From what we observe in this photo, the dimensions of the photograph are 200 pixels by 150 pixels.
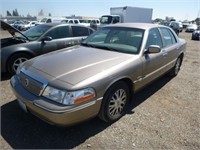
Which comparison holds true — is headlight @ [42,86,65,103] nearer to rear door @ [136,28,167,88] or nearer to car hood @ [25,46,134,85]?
car hood @ [25,46,134,85]

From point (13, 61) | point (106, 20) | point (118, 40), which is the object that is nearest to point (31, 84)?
point (118, 40)

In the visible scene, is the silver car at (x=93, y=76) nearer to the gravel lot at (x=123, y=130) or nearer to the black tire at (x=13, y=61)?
the gravel lot at (x=123, y=130)

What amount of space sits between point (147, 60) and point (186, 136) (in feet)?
4.82

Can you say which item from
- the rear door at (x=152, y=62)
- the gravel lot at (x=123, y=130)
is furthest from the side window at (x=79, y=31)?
the gravel lot at (x=123, y=130)

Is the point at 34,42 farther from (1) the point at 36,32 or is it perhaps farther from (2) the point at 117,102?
(2) the point at 117,102

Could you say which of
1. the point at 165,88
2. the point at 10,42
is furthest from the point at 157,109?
the point at 10,42

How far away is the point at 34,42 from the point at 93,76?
11.7 feet

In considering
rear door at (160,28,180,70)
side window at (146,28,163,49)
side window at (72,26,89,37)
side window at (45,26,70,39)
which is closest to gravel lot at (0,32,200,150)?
rear door at (160,28,180,70)

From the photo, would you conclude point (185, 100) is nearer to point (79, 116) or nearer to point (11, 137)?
point (79, 116)

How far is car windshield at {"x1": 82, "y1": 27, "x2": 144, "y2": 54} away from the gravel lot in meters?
1.19

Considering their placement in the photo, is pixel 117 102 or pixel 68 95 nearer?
pixel 68 95

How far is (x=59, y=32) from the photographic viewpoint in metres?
6.10

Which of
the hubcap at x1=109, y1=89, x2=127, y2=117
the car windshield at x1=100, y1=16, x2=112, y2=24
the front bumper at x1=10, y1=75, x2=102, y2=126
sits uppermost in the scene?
the car windshield at x1=100, y1=16, x2=112, y2=24

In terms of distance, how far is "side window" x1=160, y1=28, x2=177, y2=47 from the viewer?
178 inches
